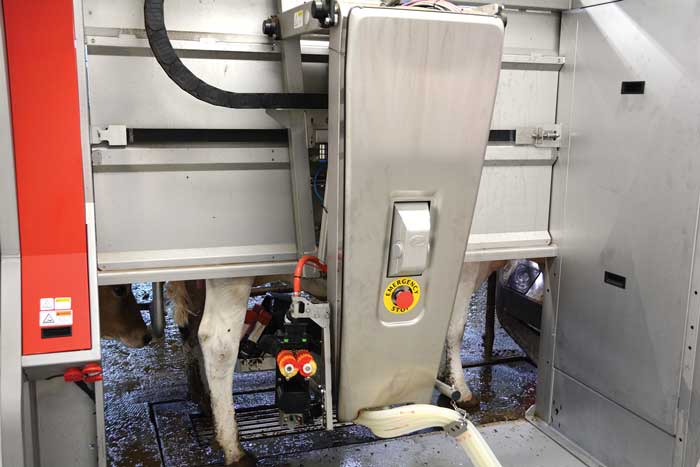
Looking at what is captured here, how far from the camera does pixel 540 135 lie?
10.2ft

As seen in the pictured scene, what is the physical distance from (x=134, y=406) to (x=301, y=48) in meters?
2.16

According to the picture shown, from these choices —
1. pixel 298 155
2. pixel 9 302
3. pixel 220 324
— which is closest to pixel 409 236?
pixel 298 155

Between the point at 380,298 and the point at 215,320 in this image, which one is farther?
the point at 215,320

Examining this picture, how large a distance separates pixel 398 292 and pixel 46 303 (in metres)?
1.13

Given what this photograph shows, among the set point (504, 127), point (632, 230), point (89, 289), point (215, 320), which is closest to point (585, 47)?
point (504, 127)

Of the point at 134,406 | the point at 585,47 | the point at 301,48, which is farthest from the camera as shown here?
the point at 134,406

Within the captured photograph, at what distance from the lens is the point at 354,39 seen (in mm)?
1938

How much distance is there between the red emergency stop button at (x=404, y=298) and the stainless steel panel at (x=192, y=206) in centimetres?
63

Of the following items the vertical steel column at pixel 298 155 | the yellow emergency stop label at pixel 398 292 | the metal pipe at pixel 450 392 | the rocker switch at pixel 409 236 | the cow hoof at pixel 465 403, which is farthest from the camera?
the cow hoof at pixel 465 403

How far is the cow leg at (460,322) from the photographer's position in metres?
3.31

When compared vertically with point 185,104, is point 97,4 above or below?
above

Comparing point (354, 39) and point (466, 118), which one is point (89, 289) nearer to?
point (354, 39)

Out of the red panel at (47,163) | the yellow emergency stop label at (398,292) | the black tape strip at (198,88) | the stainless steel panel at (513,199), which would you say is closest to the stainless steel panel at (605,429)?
the stainless steel panel at (513,199)

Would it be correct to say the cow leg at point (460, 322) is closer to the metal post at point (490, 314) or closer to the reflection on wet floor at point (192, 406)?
the reflection on wet floor at point (192, 406)
